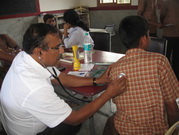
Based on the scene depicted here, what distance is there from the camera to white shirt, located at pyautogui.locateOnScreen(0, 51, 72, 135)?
920 millimetres

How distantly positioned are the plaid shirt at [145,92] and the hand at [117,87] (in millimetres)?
29

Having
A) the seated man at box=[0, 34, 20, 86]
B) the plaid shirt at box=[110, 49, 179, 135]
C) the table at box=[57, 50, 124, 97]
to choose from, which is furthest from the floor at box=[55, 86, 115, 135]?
the plaid shirt at box=[110, 49, 179, 135]

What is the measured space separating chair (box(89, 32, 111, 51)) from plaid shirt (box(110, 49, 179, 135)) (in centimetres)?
150

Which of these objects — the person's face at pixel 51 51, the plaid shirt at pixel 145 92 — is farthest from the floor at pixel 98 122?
the person's face at pixel 51 51

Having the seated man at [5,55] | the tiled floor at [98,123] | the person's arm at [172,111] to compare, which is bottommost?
the tiled floor at [98,123]

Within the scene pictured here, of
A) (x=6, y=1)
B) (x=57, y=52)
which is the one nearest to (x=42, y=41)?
(x=57, y=52)

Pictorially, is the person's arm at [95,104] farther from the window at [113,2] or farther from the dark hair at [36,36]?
the window at [113,2]

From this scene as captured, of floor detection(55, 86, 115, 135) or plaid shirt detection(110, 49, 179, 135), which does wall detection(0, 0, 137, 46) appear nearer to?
floor detection(55, 86, 115, 135)

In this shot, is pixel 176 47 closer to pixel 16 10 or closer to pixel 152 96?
pixel 152 96

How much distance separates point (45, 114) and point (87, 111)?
0.25m

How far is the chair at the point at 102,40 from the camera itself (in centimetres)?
252

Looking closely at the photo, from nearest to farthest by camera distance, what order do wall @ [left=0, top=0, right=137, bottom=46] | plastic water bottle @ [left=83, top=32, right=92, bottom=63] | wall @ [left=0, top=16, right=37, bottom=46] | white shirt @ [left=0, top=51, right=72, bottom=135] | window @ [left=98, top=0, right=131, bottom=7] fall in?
1. white shirt @ [left=0, top=51, right=72, bottom=135]
2. plastic water bottle @ [left=83, top=32, right=92, bottom=63]
3. wall @ [left=0, top=16, right=37, bottom=46]
4. wall @ [left=0, top=0, right=137, bottom=46]
5. window @ [left=98, top=0, right=131, bottom=7]

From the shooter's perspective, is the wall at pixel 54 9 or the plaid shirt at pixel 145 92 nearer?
the plaid shirt at pixel 145 92

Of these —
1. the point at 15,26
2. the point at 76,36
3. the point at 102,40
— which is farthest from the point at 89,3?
the point at 76,36
